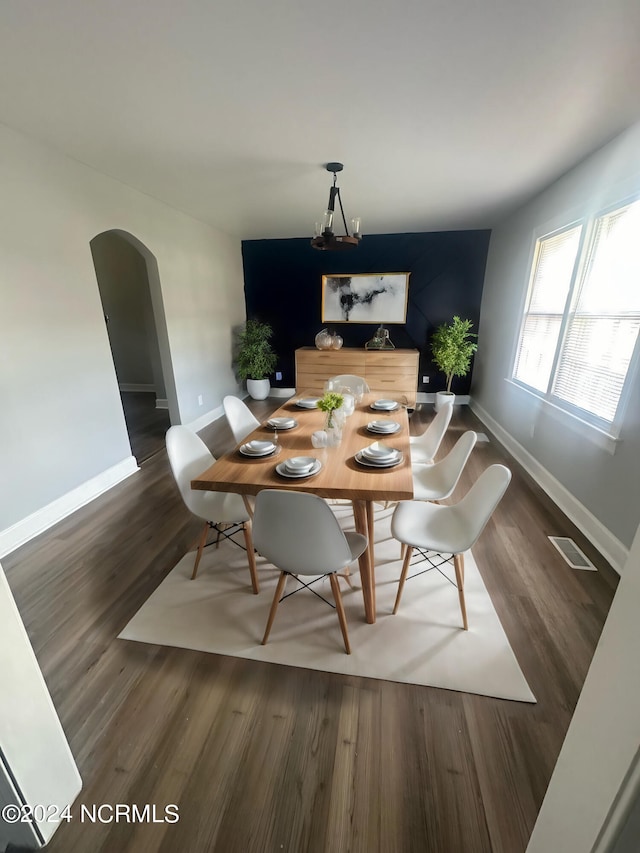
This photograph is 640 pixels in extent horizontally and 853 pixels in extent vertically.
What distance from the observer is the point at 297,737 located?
48.7 inches

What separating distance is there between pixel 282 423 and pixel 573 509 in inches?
86.1

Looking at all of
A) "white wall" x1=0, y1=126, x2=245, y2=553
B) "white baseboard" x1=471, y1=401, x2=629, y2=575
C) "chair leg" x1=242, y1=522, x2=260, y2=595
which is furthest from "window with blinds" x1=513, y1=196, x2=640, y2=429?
"white wall" x1=0, y1=126, x2=245, y2=553

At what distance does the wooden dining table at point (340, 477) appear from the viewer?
148 centimetres

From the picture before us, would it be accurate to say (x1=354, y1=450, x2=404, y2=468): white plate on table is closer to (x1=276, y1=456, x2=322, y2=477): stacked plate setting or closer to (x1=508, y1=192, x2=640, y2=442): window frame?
(x1=276, y1=456, x2=322, y2=477): stacked plate setting

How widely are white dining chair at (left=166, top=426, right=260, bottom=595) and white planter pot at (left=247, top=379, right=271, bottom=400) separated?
11.7ft

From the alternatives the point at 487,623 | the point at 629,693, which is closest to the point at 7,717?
the point at 629,693

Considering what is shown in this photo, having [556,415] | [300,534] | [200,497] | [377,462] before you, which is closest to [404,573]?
[377,462]

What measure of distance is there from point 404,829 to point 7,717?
1.15m

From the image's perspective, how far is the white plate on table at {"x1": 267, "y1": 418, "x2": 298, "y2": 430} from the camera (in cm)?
222

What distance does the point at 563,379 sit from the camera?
2771 millimetres

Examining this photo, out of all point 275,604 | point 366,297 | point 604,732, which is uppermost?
point 366,297

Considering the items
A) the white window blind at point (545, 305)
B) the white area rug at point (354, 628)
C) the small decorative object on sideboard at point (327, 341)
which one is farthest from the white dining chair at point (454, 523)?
the small decorative object on sideboard at point (327, 341)

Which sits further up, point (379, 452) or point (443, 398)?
point (379, 452)

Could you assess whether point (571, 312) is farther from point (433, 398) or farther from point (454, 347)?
point (433, 398)
